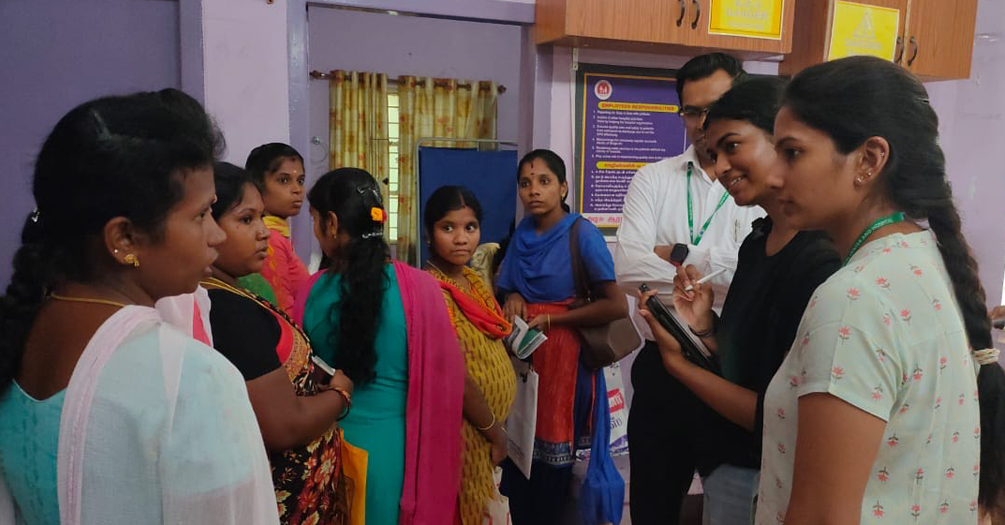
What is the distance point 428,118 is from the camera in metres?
6.32

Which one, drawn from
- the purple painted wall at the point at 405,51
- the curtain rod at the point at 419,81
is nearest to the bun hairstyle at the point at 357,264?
the purple painted wall at the point at 405,51

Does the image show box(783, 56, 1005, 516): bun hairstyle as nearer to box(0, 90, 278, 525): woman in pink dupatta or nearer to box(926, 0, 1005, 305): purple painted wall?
box(0, 90, 278, 525): woman in pink dupatta

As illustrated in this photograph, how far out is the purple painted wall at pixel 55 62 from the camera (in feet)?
7.50

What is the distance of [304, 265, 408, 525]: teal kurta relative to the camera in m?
1.64

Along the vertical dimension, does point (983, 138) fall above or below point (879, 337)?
above

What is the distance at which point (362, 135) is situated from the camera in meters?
6.15

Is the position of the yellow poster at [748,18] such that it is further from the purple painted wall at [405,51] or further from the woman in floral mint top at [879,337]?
the purple painted wall at [405,51]

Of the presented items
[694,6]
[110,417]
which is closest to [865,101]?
[110,417]

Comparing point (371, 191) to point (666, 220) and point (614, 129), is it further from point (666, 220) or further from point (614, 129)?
point (614, 129)

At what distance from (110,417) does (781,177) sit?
891 mm

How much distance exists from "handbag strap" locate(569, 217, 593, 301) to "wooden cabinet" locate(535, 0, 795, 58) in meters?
0.86

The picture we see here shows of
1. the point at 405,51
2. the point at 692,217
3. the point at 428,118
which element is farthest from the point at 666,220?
the point at 405,51

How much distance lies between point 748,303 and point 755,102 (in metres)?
0.43

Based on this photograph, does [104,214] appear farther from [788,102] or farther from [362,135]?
[362,135]
